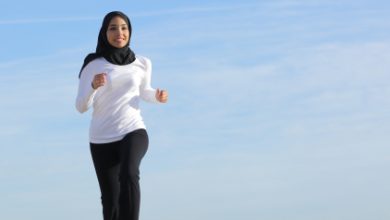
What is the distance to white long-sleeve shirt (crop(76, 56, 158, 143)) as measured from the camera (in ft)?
37.1

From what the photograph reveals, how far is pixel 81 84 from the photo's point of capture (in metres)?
11.5

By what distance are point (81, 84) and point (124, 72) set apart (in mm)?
464

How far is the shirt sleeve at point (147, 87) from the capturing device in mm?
11570

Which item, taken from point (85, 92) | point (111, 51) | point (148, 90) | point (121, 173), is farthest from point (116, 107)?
point (121, 173)

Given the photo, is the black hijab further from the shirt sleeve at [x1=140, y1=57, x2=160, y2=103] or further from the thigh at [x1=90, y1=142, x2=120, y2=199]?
the thigh at [x1=90, y1=142, x2=120, y2=199]

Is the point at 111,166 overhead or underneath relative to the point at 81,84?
underneath

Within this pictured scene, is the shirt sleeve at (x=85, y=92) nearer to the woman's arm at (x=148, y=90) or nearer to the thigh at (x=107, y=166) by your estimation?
the thigh at (x=107, y=166)

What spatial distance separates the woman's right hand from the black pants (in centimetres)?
59

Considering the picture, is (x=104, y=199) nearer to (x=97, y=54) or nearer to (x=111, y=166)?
(x=111, y=166)

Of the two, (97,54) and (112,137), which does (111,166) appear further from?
(97,54)

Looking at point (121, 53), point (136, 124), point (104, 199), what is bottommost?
point (104, 199)

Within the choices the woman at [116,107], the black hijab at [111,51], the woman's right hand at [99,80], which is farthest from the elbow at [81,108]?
the black hijab at [111,51]

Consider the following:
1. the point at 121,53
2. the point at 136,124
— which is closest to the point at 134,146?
the point at 136,124

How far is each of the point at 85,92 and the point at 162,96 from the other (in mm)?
811
